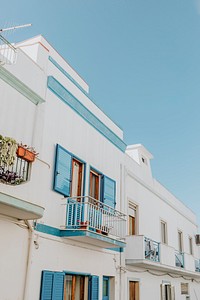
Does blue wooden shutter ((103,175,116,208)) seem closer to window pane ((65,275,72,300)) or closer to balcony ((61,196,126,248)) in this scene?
balcony ((61,196,126,248))

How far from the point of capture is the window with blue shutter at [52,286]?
810 centimetres

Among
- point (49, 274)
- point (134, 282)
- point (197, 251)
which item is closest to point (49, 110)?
point (49, 274)

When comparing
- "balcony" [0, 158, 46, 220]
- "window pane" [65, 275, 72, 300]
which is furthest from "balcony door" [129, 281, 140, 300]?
"balcony" [0, 158, 46, 220]

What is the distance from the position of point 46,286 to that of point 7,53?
550cm

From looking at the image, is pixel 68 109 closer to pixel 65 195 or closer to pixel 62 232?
pixel 65 195

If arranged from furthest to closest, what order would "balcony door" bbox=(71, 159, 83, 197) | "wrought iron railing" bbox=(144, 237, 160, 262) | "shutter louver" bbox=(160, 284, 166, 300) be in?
"shutter louver" bbox=(160, 284, 166, 300) → "wrought iron railing" bbox=(144, 237, 160, 262) → "balcony door" bbox=(71, 159, 83, 197)

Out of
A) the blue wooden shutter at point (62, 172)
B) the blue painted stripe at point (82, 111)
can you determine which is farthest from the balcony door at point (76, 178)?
the blue painted stripe at point (82, 111)

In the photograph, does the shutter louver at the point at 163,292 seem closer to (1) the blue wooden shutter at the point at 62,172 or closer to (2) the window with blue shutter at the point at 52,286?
(2) the window with blue shutter at the point at 52,286

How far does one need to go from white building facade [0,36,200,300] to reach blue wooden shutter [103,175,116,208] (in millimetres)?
35

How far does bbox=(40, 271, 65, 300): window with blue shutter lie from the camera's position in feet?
26.6

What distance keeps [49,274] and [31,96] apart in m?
4.33

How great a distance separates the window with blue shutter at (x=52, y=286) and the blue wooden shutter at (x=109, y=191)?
3411 mm

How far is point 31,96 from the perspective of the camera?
29.3ft

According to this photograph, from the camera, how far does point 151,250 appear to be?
13.3 metres
